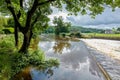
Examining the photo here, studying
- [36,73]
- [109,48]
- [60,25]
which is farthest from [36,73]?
[60,25]

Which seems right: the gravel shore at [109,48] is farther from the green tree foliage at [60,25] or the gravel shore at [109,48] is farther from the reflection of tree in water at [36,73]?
the green tree foliage at [60,25]

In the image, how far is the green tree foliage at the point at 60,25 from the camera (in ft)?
393

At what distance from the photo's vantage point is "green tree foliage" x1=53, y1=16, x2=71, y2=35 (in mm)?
119750

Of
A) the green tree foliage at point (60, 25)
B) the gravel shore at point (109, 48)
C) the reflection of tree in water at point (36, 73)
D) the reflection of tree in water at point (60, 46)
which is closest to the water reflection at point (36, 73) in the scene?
the reflection of tree in water at point (36, 73)

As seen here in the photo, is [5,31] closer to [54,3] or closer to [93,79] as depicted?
[54,3]

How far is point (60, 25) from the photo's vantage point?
119562mm

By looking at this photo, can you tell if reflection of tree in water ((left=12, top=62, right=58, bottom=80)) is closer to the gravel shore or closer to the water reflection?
the water reflection

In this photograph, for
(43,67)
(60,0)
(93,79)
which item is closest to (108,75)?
(93,79)

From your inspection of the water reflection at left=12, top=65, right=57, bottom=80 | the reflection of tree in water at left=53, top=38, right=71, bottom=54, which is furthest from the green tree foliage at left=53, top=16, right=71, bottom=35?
the water reflection at left=12, top=65, right=57, bottom=80

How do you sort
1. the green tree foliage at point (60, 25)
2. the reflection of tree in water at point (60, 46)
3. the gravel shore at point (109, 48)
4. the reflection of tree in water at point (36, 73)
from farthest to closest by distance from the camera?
1. the green tree foliage at point (60, 25)
2. the reflection of tree in water at point (60, 46)
3. the gravel shore at point (109, 48)
4. the reflection of tree in water at point (36, 73)

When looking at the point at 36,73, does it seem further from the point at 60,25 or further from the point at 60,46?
the point at 60,25

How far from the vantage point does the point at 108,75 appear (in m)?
17.3

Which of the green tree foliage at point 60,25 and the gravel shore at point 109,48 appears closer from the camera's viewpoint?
the gravel shore at point 109,48

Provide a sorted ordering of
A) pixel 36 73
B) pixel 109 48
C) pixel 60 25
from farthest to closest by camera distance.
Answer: pixel 60 25 → pixel 109 48 → pixel 36 73
